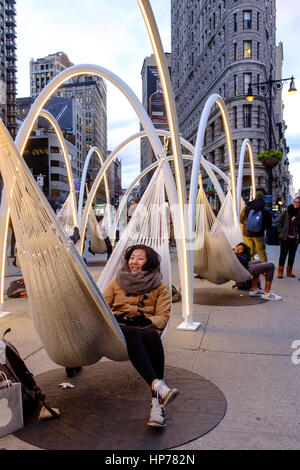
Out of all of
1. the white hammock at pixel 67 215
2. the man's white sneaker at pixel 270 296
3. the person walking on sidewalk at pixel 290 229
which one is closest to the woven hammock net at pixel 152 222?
the man's white sneaker at pixel 270 296

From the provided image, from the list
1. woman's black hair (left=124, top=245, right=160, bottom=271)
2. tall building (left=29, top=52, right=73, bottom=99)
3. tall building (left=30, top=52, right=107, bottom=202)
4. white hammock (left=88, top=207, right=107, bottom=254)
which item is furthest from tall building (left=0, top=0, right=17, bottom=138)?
woman's black hair (left=124, top=245, right=160, bottom=271)

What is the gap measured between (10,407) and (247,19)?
1516 inches

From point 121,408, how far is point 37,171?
81.2 meters

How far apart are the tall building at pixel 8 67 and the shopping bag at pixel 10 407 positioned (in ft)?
228

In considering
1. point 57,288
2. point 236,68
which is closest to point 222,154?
point 236,68

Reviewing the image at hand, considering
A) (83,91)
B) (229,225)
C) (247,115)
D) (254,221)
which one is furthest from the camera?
(83,91)

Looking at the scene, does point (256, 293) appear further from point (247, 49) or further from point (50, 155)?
point (50, 155)

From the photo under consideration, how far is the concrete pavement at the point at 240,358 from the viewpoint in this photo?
248cm

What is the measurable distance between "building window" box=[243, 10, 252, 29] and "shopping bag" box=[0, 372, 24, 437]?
38.1 metres

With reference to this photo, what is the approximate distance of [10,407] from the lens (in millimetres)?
2537

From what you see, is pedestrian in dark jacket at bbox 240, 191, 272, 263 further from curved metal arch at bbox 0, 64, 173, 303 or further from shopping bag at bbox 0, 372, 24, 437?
shopping bag at bbox 0, 372, 24, 437

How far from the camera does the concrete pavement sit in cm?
248

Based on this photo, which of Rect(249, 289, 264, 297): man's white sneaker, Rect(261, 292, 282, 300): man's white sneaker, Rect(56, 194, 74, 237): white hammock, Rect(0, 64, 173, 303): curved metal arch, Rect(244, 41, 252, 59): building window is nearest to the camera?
Rect(0, 64, 173, 303): curved metal arch

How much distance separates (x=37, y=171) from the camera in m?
80.4
